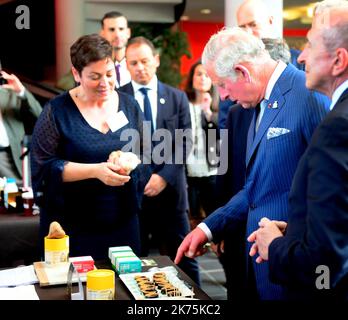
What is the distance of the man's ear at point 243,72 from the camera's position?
1.66 meters

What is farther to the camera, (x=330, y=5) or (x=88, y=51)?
(x=88, y=51)

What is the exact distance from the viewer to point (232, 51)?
165 cm

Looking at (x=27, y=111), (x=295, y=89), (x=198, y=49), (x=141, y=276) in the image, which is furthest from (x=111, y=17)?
(x=198, y=49)

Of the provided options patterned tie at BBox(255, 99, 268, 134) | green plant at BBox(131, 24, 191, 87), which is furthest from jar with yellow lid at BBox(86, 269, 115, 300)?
green plant at BBox(131, 24, 191, 87)

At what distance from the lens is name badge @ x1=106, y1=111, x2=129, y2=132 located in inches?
84.5

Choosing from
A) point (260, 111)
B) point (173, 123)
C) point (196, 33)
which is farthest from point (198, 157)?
point (196, 33)

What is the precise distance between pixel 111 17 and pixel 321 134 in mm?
2475

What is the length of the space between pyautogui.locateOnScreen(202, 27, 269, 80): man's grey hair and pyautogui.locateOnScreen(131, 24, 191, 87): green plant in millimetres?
5473

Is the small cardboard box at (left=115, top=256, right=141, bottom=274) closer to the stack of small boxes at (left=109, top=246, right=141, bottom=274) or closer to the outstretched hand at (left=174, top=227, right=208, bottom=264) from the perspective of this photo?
the stack of small boxes at (left=109, top=246, right=141, bottom=274)

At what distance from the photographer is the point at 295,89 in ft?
5.36

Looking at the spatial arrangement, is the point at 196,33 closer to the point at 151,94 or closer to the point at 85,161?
the point at 151,94

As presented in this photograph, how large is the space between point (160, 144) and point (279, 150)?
1448mm
